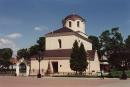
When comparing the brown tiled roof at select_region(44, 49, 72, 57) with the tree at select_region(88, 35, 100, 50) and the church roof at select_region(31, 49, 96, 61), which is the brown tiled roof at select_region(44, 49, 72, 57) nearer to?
the church roof at select_region(31, 49, 96, 61)

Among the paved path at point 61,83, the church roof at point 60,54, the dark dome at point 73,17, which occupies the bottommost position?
the paved path at point 61,83

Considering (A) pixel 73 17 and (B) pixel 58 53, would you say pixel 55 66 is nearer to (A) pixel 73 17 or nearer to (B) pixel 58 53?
(B) pixel 58 53

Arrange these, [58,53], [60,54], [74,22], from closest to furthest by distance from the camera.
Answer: [60,54]
[58,53]
[74,22]

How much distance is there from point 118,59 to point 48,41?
27126 mm

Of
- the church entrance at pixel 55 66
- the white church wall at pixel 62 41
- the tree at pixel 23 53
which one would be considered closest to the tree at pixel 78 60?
the church entrance at pixel 55 66

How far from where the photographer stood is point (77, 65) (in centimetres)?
5809

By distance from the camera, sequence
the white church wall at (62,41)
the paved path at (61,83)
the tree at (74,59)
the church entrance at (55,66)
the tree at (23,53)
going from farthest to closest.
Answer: the tree at (23,53), the white church wall at (62,41), the church entrance at (55,66), the tree at (74,59), the paved path at (61,83)

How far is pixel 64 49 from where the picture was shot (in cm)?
6875

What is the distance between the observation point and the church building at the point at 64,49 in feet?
209

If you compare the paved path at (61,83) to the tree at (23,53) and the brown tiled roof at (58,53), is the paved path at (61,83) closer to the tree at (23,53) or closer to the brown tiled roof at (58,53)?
the brown tiled roof at (58,53)

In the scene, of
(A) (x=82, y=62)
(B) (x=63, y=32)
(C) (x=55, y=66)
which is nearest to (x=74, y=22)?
(B) (x=63, y=32)

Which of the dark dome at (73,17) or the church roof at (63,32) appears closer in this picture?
the church roof at (63,32)

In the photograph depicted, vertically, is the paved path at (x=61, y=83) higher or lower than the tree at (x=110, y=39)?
lower

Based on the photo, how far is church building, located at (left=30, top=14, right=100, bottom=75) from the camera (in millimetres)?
63844
